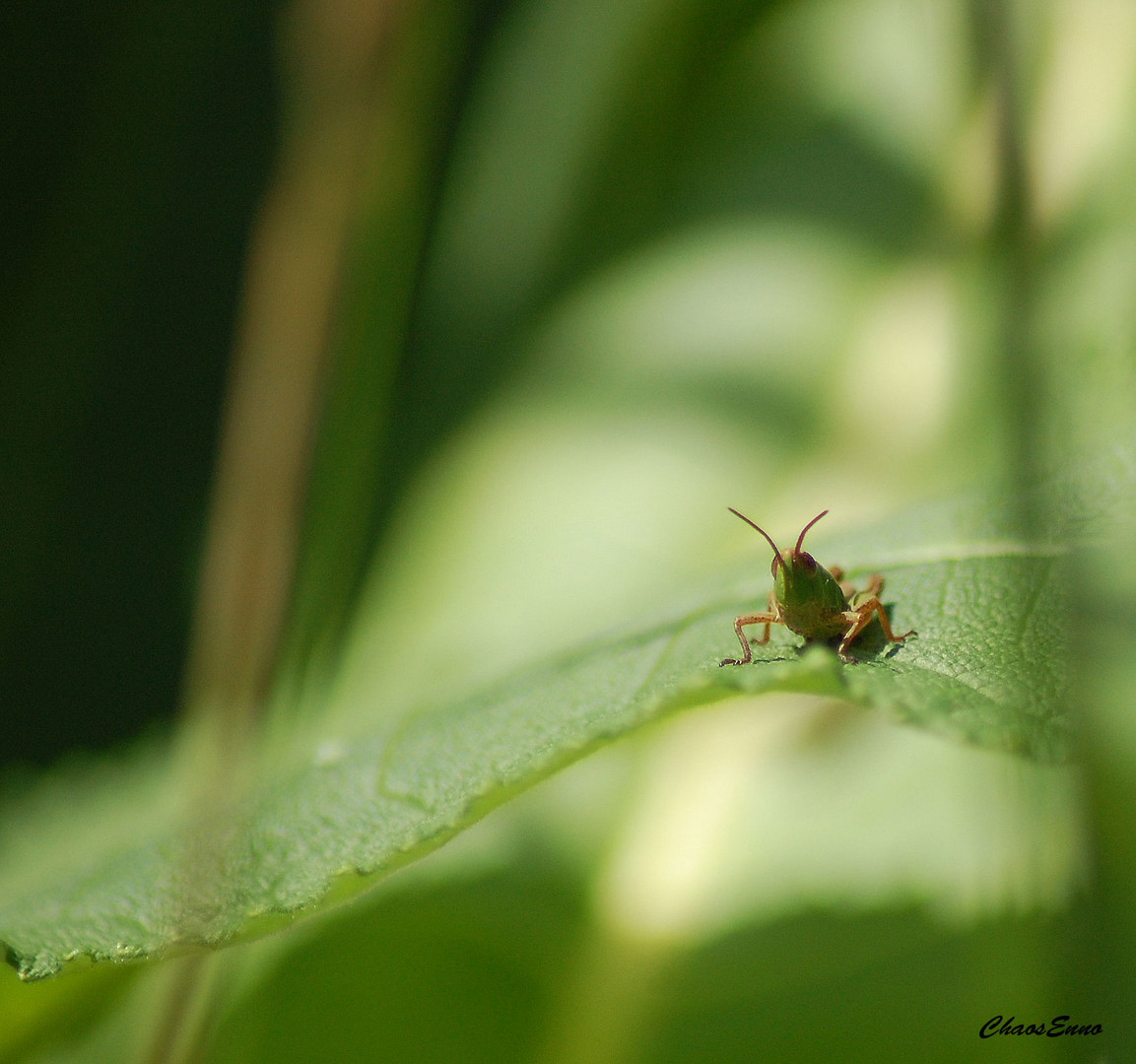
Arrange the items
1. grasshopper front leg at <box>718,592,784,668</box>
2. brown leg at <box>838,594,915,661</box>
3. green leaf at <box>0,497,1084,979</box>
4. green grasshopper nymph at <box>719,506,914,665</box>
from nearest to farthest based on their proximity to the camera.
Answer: green leaf at <box>0,497,1084,979</box> → grasshopper front leg at <box>718,592,784,668</box> → brown leg at <box>838,594,915,661</box> → green grasshopper nymph at <box>719,506,914,665</box>

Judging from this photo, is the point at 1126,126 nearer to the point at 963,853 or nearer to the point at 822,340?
the point at 822,340

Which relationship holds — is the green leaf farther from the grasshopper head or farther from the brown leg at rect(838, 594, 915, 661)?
the grasshopper head

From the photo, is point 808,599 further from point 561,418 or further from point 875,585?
point 561,418

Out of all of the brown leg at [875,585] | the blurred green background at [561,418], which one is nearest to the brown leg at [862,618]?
the brown leg at [875,585]

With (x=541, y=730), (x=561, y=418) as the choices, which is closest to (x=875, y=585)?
(x=541, y=730)

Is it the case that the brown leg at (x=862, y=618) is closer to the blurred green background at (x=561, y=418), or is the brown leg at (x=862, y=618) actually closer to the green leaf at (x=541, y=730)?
the green leaf at (x=541, y=730)

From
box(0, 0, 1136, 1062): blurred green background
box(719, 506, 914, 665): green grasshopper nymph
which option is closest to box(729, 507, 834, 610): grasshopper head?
box(719, 506, 914, 665): green grasshopper nymph

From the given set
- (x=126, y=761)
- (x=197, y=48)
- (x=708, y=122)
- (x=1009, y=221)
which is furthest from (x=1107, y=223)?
(x=126, y=761)
